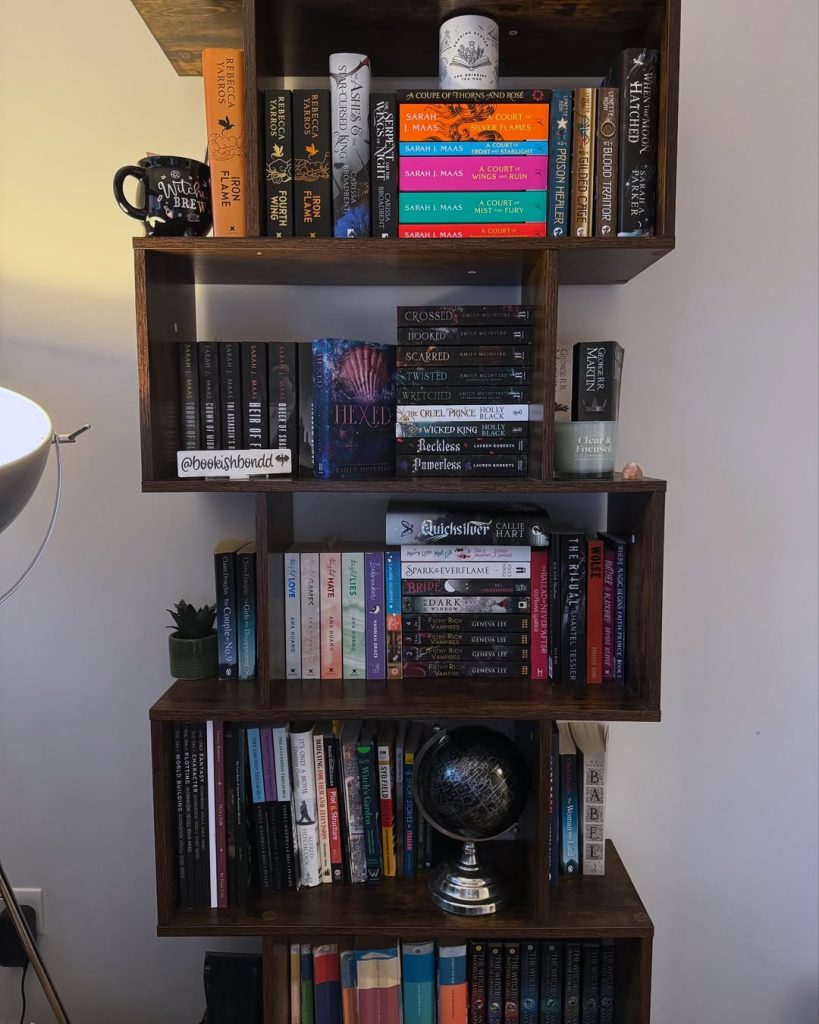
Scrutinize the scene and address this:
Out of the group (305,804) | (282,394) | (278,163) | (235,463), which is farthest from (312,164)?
(305,804)

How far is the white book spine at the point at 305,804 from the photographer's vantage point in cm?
128

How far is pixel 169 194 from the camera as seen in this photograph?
1.14 metres

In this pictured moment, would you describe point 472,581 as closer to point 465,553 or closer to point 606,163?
point 465,553

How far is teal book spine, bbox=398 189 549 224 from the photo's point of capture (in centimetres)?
116

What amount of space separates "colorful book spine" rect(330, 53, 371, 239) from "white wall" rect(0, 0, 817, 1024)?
0.39 metres

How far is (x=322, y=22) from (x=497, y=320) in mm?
523

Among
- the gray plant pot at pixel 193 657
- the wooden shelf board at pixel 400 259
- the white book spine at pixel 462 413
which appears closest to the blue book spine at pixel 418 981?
the gray plant pot at pixel 193 657

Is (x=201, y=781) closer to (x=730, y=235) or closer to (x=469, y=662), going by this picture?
(x=469, y=662)

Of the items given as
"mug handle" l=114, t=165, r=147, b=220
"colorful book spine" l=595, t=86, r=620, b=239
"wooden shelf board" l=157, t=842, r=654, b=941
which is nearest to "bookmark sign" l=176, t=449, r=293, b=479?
"mug handle" l=114, t=165, r=147, b=220

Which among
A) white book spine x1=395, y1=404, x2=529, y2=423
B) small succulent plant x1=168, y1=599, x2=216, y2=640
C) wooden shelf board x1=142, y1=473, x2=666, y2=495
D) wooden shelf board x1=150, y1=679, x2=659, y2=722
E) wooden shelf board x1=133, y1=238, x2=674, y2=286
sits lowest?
wooden shelf board x1=150, y1=679, x2=659, y2=722

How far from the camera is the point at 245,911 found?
4.09 ft

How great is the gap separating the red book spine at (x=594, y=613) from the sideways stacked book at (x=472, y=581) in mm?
76

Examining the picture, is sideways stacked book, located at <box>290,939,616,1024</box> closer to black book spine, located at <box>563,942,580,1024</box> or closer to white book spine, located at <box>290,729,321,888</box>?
black book spine, located at <box>563,942,580,1024</box>

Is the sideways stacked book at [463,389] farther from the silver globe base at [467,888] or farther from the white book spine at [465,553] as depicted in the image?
the silver globe base at [467,888]
